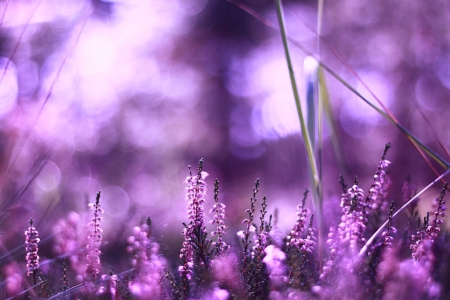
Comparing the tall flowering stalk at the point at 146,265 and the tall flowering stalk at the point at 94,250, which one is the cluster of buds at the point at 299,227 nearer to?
the tall flowering stalk at the point at 146,265

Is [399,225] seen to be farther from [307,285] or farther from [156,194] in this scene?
[156,194]

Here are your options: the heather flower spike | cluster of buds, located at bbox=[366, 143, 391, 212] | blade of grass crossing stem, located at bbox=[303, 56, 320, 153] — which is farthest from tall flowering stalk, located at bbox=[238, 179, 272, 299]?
the heather flower spike

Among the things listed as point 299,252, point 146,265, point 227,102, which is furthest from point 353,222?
point 227,102

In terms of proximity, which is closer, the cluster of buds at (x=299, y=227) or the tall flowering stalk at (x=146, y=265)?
the tall flowering stalk at (x=146, y=265)

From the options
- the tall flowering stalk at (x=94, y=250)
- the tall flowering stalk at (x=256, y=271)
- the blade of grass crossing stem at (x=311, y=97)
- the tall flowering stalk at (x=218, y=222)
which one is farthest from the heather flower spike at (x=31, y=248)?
the blade of grass crossing stem at (x=311, y=97)

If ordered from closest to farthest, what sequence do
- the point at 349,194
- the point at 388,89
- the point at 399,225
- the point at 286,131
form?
1. the point at 349,194
2. the point at 286,131
3. the point at 399,225
4. the point at 388,89

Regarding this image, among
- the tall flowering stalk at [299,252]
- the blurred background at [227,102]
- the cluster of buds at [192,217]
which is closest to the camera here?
the tall flowering stalk at [299,252]

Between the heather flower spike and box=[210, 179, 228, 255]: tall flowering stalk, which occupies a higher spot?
box=[210, 179, 228, 255]: tall flowering stalk

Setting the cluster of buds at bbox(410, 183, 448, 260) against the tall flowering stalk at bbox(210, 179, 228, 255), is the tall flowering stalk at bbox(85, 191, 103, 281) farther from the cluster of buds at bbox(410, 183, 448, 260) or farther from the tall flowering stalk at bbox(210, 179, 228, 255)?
the cluster of buds at bbox(410, 183, 448, 260)

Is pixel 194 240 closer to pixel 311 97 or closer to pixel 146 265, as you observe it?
pixel 146 265

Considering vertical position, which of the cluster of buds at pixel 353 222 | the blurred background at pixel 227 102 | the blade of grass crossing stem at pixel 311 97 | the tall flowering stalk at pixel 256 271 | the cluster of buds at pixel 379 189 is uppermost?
the blurred background at pixel 227 102

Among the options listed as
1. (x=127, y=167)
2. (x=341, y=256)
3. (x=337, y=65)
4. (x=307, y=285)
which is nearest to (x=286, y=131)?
(x=341, y=256)
